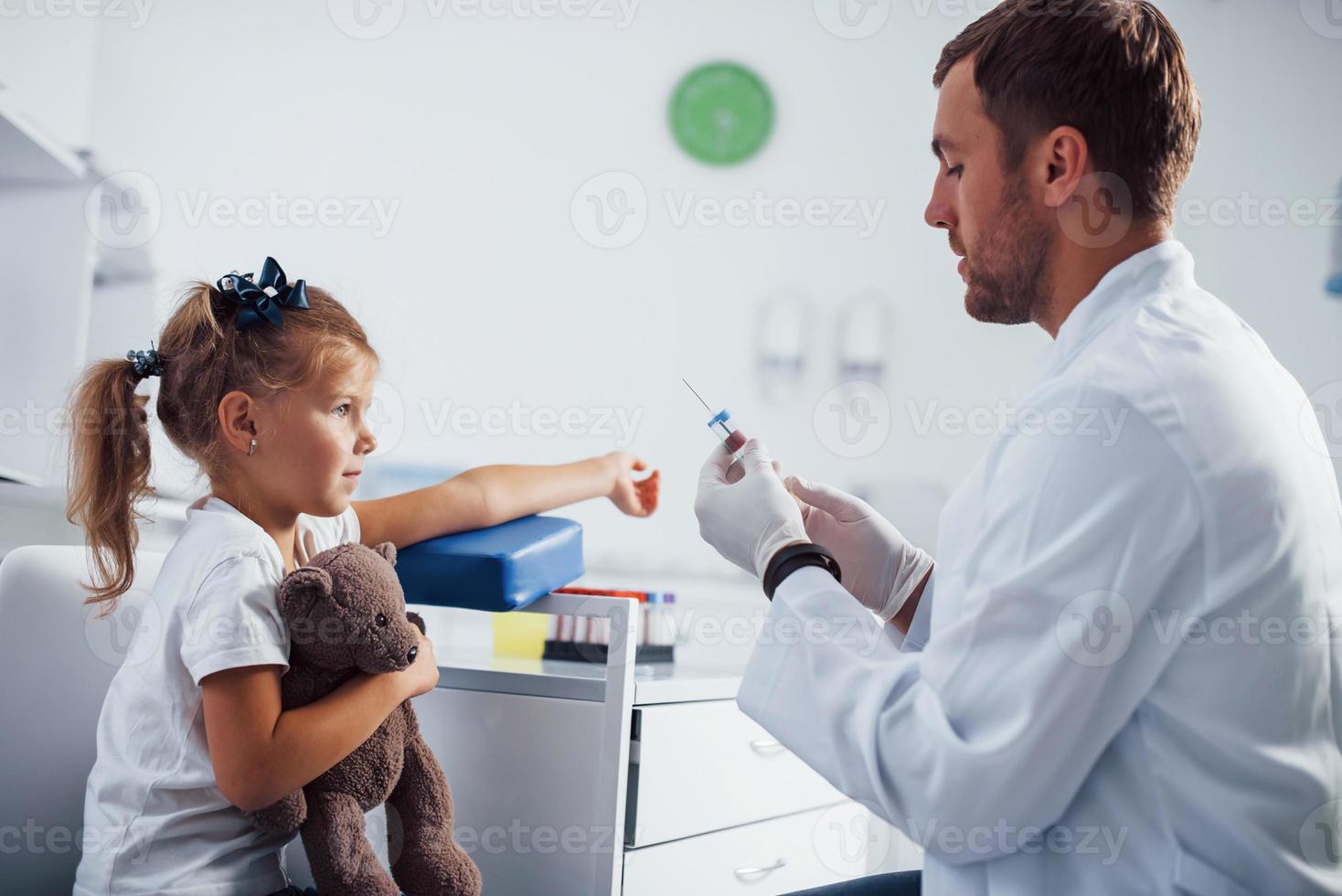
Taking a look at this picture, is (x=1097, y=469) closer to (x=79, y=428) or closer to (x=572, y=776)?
(x=572, y=776)

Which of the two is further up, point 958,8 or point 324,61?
point 958,8

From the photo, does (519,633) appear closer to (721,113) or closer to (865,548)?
(865,548)

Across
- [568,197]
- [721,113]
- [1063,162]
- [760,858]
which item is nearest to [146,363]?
[1063,162]

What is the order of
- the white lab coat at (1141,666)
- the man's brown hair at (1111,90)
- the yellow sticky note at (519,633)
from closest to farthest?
the white lab coat at (1141,666) < the man's brown hair at (1111,90) < the yellow sticky note at (519,633)

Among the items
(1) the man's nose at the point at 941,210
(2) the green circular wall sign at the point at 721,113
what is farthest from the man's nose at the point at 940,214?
(2) the green circular wall sign at the point at 721,113

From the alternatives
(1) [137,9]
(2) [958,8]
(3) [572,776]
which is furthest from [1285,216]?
(1) [137,9]

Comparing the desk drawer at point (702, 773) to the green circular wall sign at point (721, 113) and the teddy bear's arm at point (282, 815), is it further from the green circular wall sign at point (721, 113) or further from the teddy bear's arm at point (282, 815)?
the green circular wall sign at point (721, 113)

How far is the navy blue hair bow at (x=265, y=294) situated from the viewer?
0.98 metres

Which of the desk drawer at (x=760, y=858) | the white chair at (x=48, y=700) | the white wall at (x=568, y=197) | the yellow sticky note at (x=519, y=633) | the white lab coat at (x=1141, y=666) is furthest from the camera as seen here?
the white wall at (x=568, y=197)

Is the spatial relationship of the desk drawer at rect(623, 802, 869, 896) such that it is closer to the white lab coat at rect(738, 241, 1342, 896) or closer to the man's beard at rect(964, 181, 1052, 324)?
the white lab coat at rect(738, 241, 1342, 896)

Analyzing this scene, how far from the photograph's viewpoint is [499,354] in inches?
79.9

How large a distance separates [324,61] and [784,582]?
1770 mm

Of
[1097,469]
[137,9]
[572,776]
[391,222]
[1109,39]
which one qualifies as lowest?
[572,776]

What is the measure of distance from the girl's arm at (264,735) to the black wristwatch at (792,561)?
40cm
